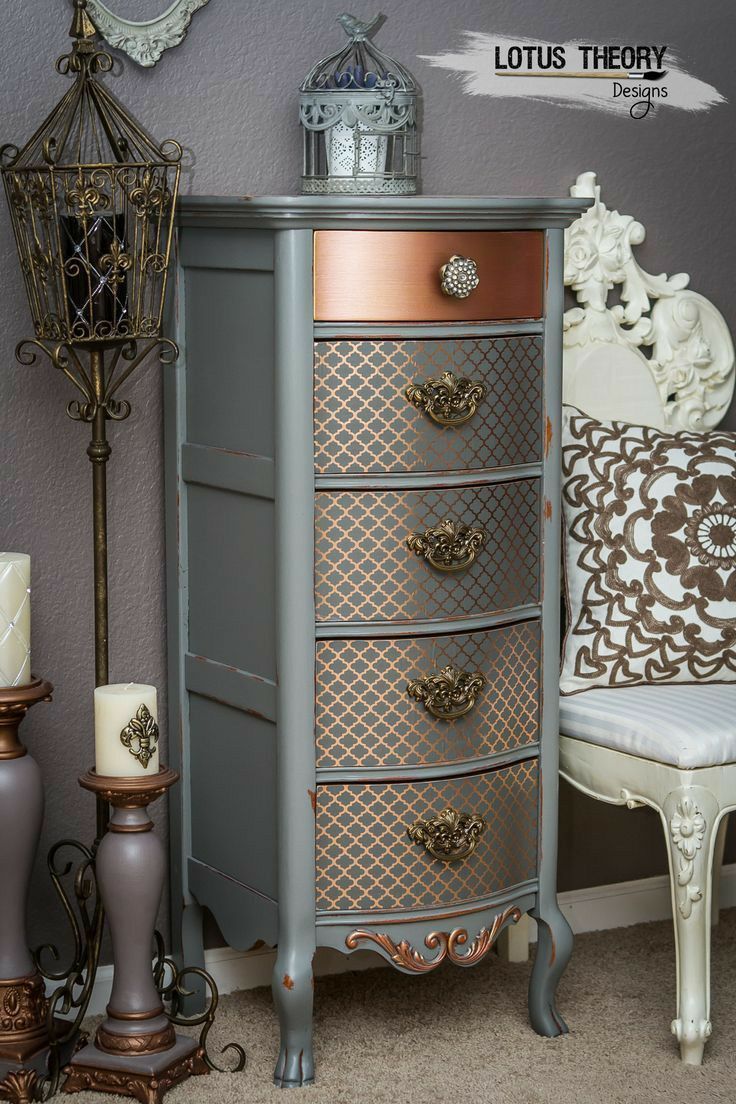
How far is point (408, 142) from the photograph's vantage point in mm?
2295

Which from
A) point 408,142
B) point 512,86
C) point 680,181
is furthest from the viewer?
point 680,181

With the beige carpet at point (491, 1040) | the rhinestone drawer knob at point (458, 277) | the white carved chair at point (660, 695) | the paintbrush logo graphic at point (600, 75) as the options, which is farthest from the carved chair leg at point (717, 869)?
the paintbrush logo graphic at point (600, 75)

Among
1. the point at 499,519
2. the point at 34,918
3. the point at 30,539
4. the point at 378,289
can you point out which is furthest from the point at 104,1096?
the point at 378,289

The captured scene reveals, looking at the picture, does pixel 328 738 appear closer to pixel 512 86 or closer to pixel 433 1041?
pixel 433 1041

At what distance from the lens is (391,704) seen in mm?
2109

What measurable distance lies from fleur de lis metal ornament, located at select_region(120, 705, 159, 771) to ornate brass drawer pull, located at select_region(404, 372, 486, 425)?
22.1 inches

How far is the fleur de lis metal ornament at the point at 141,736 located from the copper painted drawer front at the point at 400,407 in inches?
16.4

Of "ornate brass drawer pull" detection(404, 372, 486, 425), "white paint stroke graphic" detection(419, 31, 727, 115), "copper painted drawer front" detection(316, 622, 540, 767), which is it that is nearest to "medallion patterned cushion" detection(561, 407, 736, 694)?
"copper painted drawer front" detection(316, 622, 540, 767)

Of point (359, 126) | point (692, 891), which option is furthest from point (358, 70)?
point (692, 891)

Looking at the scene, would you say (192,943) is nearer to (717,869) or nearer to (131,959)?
(131,959)

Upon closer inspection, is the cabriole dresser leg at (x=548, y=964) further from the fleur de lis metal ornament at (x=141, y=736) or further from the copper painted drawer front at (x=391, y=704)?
the fleur de lis metal ornament at (x=141, y=736)

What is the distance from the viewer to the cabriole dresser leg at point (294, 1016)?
6.89 ft

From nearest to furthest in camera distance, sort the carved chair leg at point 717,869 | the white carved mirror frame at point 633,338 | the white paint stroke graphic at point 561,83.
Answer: the white paint stroke graphic at point 561,83, the white carved mirror frame at point 633,338, the carved chair leg at point 717,869

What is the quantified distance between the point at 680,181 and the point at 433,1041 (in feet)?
5.08
